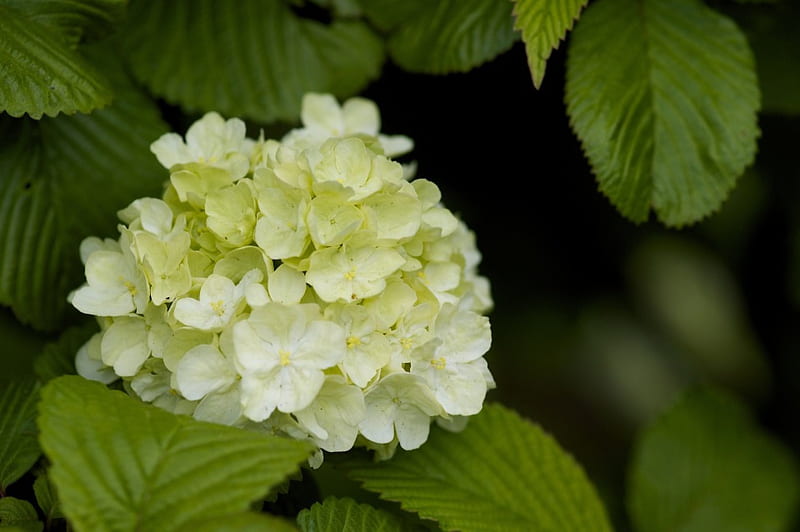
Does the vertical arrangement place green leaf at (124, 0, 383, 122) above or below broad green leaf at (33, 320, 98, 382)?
above

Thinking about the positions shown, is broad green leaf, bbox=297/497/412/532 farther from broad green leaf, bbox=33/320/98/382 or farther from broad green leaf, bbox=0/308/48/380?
broad green leaf, bbox=0/308/48/380

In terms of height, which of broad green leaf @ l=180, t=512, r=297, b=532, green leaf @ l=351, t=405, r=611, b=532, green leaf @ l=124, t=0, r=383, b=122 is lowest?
green leaf @ l=351, t=405, r=611, b=532

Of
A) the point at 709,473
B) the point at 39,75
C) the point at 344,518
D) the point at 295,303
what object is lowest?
the point at 709,473

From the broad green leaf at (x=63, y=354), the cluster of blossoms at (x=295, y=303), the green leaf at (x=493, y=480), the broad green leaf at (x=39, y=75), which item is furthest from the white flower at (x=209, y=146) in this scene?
the green leaf at (x=493, y=480)

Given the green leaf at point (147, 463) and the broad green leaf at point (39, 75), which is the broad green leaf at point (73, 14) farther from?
the green leaf at point (147, 463)

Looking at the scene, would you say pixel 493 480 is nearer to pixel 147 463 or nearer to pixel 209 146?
Result: pixel 147 463

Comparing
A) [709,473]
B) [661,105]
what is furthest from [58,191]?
[709,473]

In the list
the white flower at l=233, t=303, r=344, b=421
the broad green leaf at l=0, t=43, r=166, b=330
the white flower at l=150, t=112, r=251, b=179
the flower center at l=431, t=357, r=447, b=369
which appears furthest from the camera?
the broad green leaf at l=0, t=43, r=166, b=330

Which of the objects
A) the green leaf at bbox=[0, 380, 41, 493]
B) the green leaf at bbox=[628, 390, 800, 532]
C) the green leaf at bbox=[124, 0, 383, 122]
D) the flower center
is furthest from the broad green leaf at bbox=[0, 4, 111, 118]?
the green leaf at bbox=[628, 390, 800, 532]
